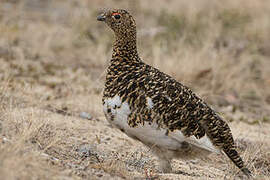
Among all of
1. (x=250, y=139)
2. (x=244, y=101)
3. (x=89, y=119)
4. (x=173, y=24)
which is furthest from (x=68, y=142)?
(x=173, y=24)

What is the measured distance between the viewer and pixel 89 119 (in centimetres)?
540

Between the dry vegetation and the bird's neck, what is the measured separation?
822 millimetres

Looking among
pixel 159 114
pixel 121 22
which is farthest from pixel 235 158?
pixel 121 22

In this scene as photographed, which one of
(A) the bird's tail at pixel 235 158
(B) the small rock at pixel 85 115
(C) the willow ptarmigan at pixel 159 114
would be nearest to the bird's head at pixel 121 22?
(C) the willow ptarmigan at pixel 159 114

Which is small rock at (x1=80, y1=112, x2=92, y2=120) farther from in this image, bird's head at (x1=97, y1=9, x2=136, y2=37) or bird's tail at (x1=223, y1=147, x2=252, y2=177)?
bird's tail at (x1=223, y1=147, x2=252, y2=177)

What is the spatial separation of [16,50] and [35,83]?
141 centimetres

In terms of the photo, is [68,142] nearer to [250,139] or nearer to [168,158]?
[168,158]

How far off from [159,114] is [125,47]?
745 mm

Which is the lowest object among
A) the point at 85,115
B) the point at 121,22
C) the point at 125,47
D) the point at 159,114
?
the point at 85,115

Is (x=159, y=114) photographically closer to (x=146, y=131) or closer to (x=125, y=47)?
(x=146, y=131)

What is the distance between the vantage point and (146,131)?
11.7 feet

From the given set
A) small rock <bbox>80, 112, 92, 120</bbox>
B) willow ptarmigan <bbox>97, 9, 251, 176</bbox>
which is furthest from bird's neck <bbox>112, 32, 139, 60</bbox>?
small rock <bbox>80, 112, 92, 120</bbox>

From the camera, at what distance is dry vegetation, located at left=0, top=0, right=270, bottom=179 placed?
3.49m

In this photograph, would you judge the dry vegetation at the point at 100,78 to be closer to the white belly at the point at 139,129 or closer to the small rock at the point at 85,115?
the small rock at the point at 85,115
